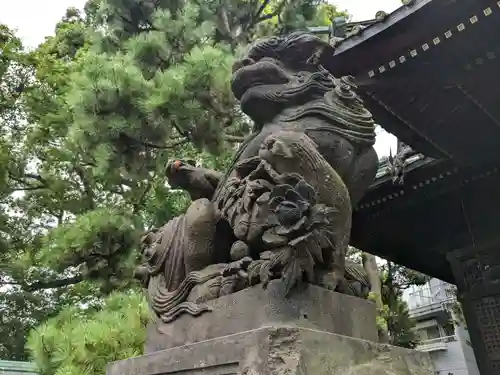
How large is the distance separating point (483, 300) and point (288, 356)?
183 inches

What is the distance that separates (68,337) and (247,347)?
7.72 ft

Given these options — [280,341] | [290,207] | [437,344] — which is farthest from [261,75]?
[437,344]

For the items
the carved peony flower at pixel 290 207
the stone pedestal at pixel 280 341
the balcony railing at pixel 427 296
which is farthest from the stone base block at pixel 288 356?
the balcony railing at pixel 427 296

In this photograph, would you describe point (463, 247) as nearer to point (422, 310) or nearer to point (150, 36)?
point (150, 36)

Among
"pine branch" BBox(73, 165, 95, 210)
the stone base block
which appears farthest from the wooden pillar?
"pine branch" BBox(73, 165, 95, 210)

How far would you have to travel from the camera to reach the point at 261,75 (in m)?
2.50

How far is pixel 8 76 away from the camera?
9.23 meters

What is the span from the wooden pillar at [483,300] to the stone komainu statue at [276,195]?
149 inches

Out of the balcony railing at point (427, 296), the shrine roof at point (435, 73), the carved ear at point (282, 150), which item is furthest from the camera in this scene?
the balcony railing at point (427, 296)

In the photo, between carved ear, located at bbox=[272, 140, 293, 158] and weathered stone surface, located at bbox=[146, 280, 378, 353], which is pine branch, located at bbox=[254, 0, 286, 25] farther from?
weathered stone surface, located at bbox=[146, 280, 378, 353]

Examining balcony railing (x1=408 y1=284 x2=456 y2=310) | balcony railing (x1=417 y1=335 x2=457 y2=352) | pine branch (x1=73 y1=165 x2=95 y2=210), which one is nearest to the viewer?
pine branch (x1=73 y1=165 x2=95 y2=210)

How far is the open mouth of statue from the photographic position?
2.50m

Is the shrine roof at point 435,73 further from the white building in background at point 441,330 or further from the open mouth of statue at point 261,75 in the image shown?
the white building in background at point 441,330

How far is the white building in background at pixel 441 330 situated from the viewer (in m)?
15.1
